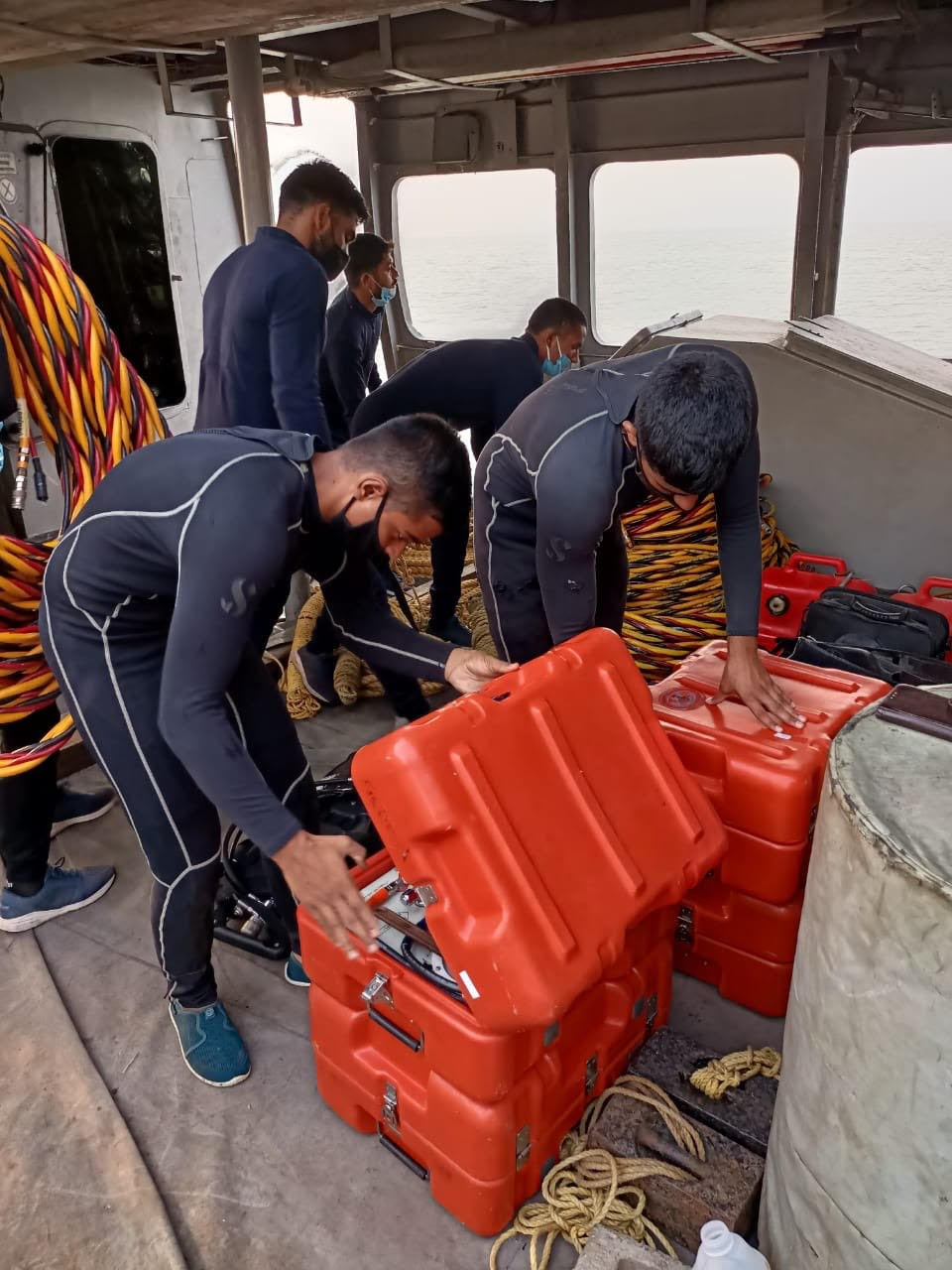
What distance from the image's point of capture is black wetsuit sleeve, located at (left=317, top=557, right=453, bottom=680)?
2031mm

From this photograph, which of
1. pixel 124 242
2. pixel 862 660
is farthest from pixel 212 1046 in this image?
pixel 124 242

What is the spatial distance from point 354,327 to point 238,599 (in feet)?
9.24

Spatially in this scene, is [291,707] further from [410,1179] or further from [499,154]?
[499,154]

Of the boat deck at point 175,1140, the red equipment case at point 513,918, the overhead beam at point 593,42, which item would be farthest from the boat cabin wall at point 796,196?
the red equipment case at point 513,918

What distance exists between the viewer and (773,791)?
1.92 meters

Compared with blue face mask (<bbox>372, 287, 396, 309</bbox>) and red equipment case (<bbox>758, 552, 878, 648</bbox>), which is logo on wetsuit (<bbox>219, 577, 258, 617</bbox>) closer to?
red equipment case (<bbox>758, 552, 878, 648</bbox>)

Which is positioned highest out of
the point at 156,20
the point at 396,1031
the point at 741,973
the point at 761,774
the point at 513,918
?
the point at 156,20

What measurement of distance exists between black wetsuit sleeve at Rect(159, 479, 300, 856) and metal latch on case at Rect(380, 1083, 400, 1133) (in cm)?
63

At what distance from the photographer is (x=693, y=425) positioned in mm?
1745

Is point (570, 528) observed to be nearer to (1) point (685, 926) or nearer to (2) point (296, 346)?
(1) point (685, 926)

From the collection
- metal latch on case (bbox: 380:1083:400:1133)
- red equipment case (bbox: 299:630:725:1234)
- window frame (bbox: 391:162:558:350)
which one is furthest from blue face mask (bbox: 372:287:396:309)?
metal latch on case (bbox: 380:1083:400:1133)

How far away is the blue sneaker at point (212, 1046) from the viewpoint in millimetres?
2084

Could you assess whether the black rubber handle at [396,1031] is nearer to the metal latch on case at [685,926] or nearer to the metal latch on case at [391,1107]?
the metal latch on case at [391,1107]

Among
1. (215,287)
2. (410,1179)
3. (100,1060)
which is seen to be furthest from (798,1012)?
(215,287)
